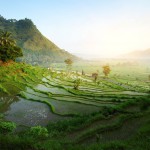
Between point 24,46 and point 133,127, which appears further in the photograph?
point 24,46

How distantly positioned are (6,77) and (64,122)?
24.6 meters

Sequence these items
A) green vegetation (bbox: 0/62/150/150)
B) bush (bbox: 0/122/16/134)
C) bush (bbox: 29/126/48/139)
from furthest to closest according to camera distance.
A: bush (bbox: 0/122/16/134)
bush (bbox: 29/126/48/139)
green vegetation (bbox: 0/62/150/150)

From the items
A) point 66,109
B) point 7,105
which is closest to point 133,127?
point 66,109

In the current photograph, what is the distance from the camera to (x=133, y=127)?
14.6 meters

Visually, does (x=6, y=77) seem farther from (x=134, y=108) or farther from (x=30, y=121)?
(x=134, y=108)

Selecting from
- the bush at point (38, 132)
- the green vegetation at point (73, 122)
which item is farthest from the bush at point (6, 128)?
the bush at point (38, 132)

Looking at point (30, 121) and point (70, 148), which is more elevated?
point (70, 148)

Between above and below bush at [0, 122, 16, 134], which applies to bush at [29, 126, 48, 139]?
above

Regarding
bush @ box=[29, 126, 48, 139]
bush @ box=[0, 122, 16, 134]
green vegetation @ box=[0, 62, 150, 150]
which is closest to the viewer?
green vegetation @ box=[0, 62, 150, 150]

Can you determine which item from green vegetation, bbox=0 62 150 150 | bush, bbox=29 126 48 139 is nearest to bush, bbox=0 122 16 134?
green vegetation, bbox=0 62 150 150

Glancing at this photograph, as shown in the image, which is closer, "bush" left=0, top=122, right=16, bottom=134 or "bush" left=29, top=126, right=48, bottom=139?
"bush" left=29, top=126, right=48, bottom=139

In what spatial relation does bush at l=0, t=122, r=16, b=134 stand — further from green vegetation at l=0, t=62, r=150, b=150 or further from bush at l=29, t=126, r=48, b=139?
bush at l=29, t=126, r=48, b=139

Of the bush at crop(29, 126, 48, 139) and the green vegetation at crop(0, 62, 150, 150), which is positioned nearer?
the green vegetation at crop(0, 62, 150, 150)

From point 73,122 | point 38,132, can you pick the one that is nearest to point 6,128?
point 38,132
